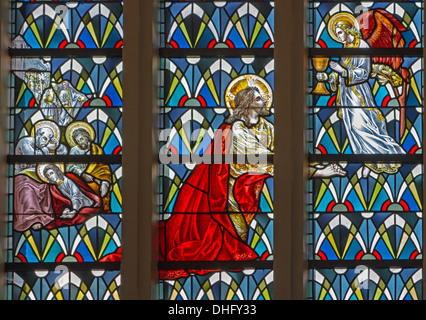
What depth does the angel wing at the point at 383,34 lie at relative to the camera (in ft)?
16.8

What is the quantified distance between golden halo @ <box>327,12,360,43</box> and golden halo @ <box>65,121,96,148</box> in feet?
5.37

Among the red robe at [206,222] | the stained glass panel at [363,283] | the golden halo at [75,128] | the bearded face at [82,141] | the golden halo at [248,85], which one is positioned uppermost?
the golden halo at [248,85]

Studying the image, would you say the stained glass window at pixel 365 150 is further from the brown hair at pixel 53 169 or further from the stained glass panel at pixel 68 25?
the brown hair at pixel 53 169

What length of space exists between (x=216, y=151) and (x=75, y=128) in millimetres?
894

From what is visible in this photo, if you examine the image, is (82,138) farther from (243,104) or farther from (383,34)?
(383,34)

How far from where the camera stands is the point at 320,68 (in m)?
5.12

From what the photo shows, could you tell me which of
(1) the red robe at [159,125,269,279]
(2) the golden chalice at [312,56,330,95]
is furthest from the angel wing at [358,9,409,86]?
(1) the red robe at [159,125,269,279]

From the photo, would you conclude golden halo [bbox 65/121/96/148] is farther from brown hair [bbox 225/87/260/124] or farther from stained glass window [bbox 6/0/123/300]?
brown hair [bbox 225/87/260/124]

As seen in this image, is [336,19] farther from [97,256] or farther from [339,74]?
[97,256]

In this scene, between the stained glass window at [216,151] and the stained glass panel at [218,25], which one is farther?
the stained glass panel at [218,25]

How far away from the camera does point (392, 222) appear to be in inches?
197

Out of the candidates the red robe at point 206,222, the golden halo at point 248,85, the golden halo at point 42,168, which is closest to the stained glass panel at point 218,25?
the golden halo at point 248,85

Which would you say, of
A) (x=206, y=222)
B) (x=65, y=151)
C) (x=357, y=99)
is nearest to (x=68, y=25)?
(x=65, y=151)
